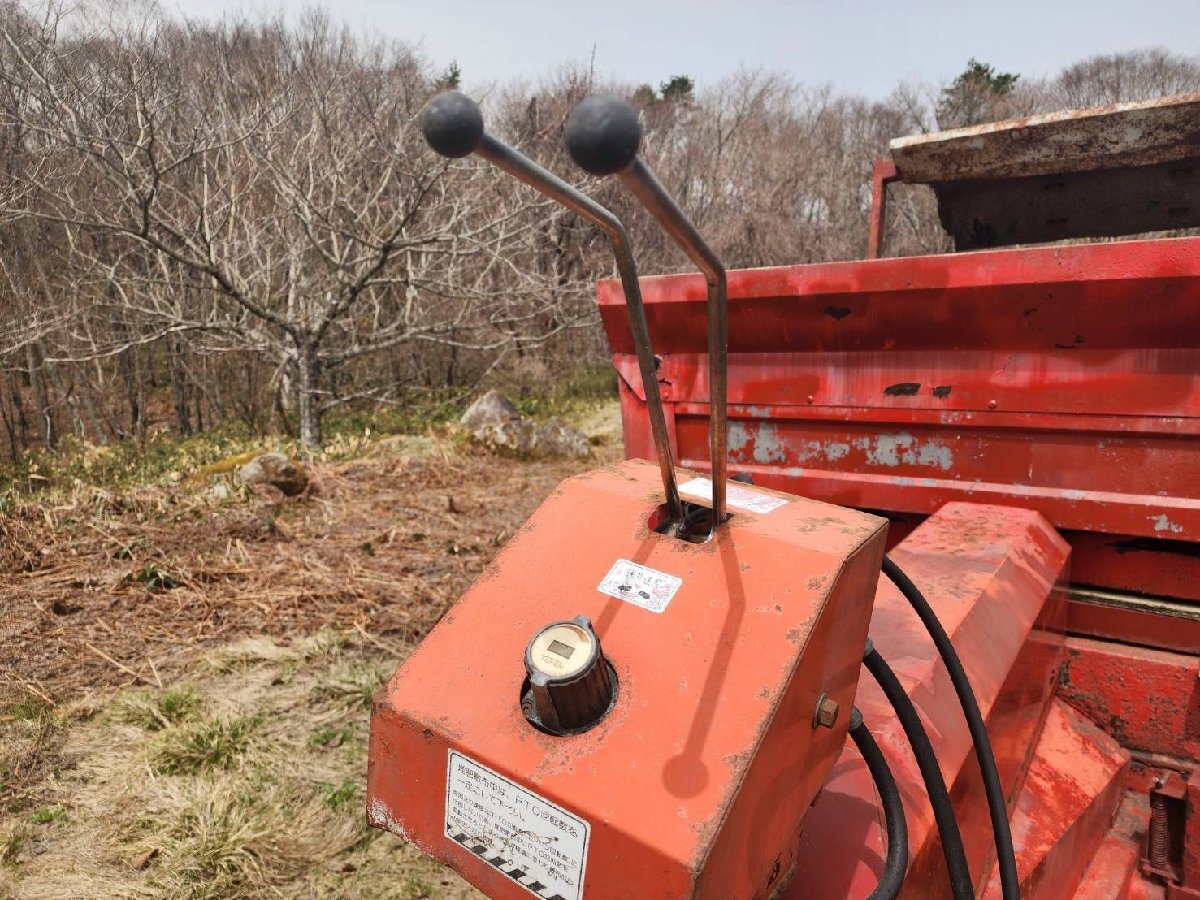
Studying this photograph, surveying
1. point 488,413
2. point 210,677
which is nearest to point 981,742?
point 210,677

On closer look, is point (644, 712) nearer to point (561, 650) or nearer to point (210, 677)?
point (561, 650)

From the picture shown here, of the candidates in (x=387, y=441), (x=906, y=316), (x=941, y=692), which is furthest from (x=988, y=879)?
(x=387, y=441)

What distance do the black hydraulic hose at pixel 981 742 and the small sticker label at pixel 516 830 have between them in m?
0.60

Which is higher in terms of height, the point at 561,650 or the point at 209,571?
the point at 561,650

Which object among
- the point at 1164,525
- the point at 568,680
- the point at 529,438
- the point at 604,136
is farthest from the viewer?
the point at 529,438

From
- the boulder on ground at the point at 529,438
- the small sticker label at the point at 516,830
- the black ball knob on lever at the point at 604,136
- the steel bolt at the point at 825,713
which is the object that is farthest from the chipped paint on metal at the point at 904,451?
the boulder on ground at the point at 529,438

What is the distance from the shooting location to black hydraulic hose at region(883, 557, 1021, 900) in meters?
1.05

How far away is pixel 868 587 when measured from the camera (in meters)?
0.90

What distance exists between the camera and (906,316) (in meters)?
1.88

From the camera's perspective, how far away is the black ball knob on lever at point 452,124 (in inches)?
21.6

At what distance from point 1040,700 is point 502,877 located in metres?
1.44

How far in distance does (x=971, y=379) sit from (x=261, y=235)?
8109 millimetres

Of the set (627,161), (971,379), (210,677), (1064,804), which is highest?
(627,161)

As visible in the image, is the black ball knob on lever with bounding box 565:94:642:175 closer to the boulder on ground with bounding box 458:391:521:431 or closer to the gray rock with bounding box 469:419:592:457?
the gray rock with bounding box 469:419:592:457
